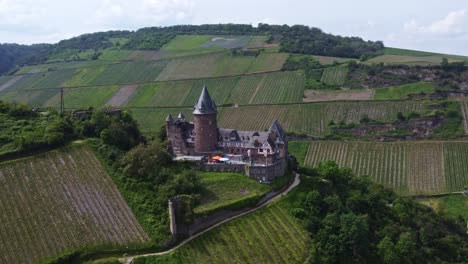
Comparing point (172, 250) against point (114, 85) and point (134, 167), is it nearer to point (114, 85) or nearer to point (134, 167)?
point (134, 167)

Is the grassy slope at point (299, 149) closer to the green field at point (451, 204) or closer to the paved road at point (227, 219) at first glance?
the paved road at point (227, 219)

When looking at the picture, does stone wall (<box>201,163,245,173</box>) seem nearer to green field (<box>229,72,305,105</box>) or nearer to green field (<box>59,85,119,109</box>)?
green field (<box>229,72,305,105</box>)

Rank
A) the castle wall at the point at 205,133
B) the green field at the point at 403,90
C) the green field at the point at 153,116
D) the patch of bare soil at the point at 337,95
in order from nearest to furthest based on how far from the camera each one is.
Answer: the castle wall at the point at 205,133
the green field at the point at 153,116
the green field at the point at 403,90
the patch of bare soil at the point at 337,95

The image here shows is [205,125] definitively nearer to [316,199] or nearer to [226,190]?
[226,190]

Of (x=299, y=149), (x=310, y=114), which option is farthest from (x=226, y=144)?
(x=310, y=114)

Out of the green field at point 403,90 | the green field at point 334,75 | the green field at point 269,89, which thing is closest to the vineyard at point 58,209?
the green field at point 269,89
